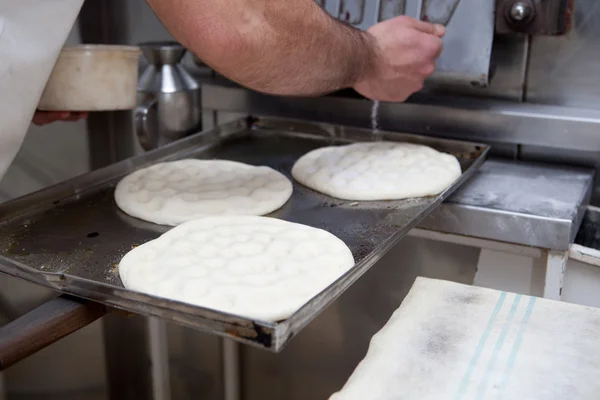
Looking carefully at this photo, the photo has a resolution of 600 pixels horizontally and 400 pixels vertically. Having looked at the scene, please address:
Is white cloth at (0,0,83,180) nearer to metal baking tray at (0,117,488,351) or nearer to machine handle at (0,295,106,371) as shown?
metal baking tray at (0,117,488,351)

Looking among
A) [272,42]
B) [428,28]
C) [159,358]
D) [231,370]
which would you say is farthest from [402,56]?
[159,358]

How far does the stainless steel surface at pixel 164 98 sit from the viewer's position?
1.82m

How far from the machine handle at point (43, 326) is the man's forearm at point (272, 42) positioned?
20.6 inches

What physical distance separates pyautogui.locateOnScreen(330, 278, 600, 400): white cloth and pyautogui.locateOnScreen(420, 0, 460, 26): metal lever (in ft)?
3.07

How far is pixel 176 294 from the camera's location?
0.99 meters

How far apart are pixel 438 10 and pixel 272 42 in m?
0.61

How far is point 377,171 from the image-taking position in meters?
1.53

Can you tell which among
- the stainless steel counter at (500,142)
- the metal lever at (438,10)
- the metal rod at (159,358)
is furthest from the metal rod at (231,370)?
the metal lever at (438,10)

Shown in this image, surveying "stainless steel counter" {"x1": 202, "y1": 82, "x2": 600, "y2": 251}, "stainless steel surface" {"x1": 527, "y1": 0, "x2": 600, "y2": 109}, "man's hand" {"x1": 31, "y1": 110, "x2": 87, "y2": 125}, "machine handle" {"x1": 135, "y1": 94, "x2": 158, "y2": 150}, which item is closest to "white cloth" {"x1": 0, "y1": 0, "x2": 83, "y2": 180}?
"man's hand" {"x1": 31, "y1": 110, "x2": 87, "y2": 125}

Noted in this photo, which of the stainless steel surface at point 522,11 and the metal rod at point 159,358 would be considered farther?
the metal rod at point 159,358

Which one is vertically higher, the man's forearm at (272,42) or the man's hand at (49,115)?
the man's forearm at (272,42)

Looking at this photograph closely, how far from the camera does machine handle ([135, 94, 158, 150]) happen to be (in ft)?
5.89

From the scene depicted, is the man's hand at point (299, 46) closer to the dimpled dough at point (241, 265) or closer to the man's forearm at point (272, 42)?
the man's forearm at point (272, 42)

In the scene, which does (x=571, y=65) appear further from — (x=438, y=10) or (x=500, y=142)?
(x=438, y=10)
